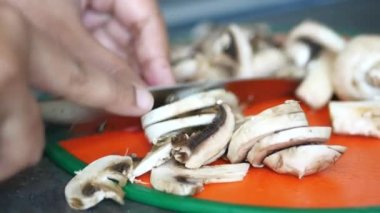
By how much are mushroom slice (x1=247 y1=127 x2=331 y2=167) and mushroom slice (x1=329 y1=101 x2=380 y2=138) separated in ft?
0.42

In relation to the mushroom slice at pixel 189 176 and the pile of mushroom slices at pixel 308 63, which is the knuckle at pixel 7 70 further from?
the pile of mushroom slices at pixel 308 63

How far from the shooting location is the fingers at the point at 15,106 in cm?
66

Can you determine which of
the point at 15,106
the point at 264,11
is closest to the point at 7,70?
the point at 15,106

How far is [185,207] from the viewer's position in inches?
30.6

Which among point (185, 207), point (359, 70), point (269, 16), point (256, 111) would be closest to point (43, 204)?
point (185, 207)

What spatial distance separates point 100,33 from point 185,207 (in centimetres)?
54

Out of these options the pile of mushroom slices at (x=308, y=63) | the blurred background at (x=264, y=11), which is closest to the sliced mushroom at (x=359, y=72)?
the pile of mushroom slices at (x=308, y=63)

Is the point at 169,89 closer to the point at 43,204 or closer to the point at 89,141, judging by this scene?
the point at 89,141

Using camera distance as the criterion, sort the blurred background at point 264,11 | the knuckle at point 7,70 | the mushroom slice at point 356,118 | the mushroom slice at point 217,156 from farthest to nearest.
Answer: the blurred background at point 264,11, the mushroom slice at point 356,118, the mushroom slice at point 217,156, the knuckle at point 7,70

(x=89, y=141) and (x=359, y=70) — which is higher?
(x=359, y=70)

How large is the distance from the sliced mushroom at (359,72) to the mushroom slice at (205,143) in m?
0.24

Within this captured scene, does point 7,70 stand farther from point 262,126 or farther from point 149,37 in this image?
point 149,37

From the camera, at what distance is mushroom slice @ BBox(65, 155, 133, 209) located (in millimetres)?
792

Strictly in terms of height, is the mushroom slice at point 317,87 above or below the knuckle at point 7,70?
below
